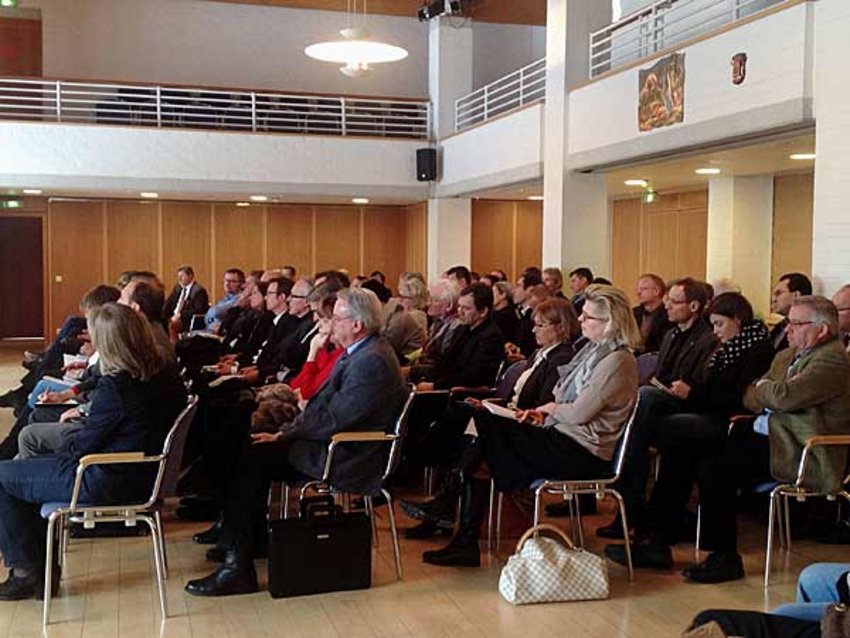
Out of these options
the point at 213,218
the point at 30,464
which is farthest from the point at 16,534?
the point at 213,218

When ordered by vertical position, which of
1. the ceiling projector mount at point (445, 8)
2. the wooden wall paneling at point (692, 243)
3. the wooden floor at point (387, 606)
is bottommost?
the wooden floor at point (387, 606)

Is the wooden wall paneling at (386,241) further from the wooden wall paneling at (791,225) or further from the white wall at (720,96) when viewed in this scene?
the white wall at (720,96)

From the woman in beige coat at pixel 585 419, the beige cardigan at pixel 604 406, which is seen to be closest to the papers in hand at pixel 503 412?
the woman in beige coat at pixel 585 419

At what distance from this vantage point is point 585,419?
4.10 m

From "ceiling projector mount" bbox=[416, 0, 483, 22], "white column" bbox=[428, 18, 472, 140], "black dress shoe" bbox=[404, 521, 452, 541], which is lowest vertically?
"black dress shoe" bbox=[404, 521, 452, 541]

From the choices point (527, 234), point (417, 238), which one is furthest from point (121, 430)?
point (527, 234)

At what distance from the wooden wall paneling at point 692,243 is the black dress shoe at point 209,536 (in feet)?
30.4

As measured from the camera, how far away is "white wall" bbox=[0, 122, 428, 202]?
40.7ft

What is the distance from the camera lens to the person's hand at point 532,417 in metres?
4.35

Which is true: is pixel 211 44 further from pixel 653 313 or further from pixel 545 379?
pixel 545 379

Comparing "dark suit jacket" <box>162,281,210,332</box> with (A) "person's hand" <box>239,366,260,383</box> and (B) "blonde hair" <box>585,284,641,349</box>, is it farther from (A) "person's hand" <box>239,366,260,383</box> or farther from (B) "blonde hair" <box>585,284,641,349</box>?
(B) "blonde hair" <box>585,284,641,349</box>

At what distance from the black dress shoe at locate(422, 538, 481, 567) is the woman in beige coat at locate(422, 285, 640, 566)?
41cm

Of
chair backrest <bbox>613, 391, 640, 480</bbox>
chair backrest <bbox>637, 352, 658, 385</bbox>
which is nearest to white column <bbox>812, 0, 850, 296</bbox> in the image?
chair backrest <bbox>637, 352, 658, 385</bbox>

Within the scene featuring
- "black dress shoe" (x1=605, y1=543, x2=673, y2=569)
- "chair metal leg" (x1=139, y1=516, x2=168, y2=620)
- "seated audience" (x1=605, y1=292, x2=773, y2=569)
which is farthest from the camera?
"seated audience" (x1=605, y1=292, x2=773, y2=569)
